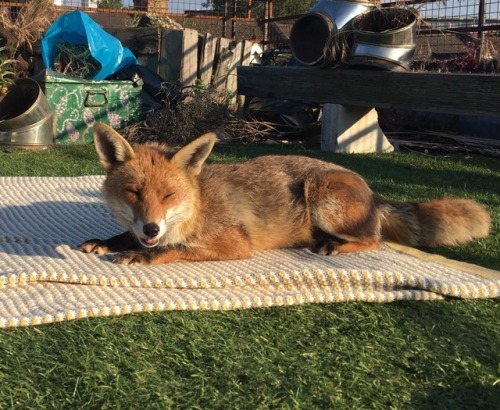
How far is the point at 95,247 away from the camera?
3576 mm

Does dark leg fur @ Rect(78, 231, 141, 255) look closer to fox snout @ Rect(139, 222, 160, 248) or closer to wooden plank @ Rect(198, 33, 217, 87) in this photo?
fox snout @ Rect(139, 222, 160, 248)

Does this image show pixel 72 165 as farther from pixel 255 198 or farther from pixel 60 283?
pixel 60 283

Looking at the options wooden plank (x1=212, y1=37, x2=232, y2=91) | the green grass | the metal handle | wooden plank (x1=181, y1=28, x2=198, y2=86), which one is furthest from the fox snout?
wooden plank (x1=212, y1=37, x2=232, y2=91)

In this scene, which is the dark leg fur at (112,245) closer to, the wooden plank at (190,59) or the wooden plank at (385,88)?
the wooden plank at (385,88)

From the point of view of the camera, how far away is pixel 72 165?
6820 millimetres

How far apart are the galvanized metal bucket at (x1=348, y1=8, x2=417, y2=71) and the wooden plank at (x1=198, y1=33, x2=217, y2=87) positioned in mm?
3635

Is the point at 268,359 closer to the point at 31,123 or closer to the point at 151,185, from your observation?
the point at 151,185

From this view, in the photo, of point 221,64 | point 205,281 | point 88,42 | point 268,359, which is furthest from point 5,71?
point 268,359

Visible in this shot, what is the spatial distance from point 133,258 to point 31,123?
5.05m

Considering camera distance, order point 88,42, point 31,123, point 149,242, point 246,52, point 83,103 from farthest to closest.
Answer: point 246,52 < point 88,42 < point 83,103 < point 31,123 < point 149,242

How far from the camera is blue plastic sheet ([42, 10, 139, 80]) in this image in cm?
952

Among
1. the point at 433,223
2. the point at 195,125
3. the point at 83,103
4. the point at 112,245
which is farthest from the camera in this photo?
the point at 195,125

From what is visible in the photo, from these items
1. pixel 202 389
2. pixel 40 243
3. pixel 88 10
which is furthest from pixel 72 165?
pixel 88 10

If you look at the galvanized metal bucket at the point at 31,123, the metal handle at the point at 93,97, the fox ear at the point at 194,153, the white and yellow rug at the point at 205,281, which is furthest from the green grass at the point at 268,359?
the metal handle at the point at 93,97
